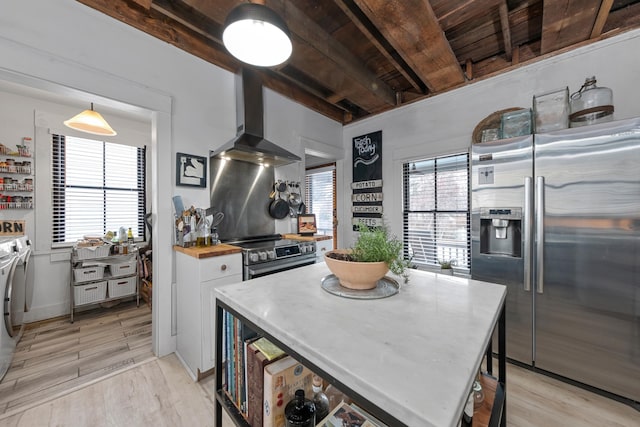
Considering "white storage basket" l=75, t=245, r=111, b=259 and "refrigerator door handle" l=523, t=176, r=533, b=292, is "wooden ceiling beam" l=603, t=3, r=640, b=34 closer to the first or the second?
"refrigerator door handle" l=523, t=176, r=533, b=292

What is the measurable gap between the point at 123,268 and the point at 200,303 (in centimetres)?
212

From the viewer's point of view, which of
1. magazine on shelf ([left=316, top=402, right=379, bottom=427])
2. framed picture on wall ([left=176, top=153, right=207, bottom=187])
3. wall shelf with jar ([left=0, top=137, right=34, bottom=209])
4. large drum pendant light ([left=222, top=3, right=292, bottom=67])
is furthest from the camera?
wall shelf with jar ([left=0, top=137, right=34, bottom=209])

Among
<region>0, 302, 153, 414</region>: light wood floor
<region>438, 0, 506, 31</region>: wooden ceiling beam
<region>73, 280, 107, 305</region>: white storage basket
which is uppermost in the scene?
<region>438, 0, 506, 31</region>: wooden ceiling beam

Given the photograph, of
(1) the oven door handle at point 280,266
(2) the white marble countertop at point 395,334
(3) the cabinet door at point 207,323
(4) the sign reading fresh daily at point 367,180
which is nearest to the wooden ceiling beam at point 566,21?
(4) the sign reading fresh daily at point 367,180

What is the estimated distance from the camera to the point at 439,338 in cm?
64

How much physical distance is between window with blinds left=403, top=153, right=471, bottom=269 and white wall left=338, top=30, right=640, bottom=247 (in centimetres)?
13

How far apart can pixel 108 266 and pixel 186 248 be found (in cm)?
198

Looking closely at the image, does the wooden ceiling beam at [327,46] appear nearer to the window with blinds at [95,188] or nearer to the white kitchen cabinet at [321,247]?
the white kitchen cabinet at [321,247]

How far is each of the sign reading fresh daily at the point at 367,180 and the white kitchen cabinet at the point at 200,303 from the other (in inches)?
79.5

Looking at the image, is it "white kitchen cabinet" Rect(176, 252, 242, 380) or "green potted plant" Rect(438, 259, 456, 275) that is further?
"green potted plant" Rect(438, 259, 456, 275)

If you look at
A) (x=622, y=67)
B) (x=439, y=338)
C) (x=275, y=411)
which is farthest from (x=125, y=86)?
(x=622, y=67)

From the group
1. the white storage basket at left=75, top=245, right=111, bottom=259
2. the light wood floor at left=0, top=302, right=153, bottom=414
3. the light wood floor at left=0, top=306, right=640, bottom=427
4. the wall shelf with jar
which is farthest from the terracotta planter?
the wall shelf with jar

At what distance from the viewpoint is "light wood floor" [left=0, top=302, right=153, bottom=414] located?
1708mm

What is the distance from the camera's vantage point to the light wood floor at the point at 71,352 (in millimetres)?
1708
